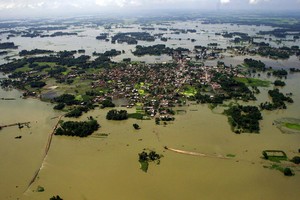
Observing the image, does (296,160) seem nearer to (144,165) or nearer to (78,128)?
(144,165)

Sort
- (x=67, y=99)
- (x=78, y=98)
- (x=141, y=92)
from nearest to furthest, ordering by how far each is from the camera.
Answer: (x=67, y=99), (x=78, y=98), (x=141, y=92)

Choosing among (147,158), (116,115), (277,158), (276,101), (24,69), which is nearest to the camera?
(277,158)

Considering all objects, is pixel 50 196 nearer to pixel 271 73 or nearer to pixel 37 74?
pixel 37 74

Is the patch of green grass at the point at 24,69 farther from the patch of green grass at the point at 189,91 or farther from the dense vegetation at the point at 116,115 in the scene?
the patch of green grass at the point at 189,91

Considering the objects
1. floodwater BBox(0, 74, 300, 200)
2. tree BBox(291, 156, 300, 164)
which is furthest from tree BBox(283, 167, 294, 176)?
tree BBox(291, 156, 300, 164)

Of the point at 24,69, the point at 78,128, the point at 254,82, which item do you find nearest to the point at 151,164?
the point at 78,128

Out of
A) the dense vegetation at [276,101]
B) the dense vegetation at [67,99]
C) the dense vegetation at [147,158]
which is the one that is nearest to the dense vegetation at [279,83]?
the dense vegetation at [276,101]

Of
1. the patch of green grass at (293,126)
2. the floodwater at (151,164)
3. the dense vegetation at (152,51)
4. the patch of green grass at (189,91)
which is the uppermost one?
the dense vegetation at (152,51)
